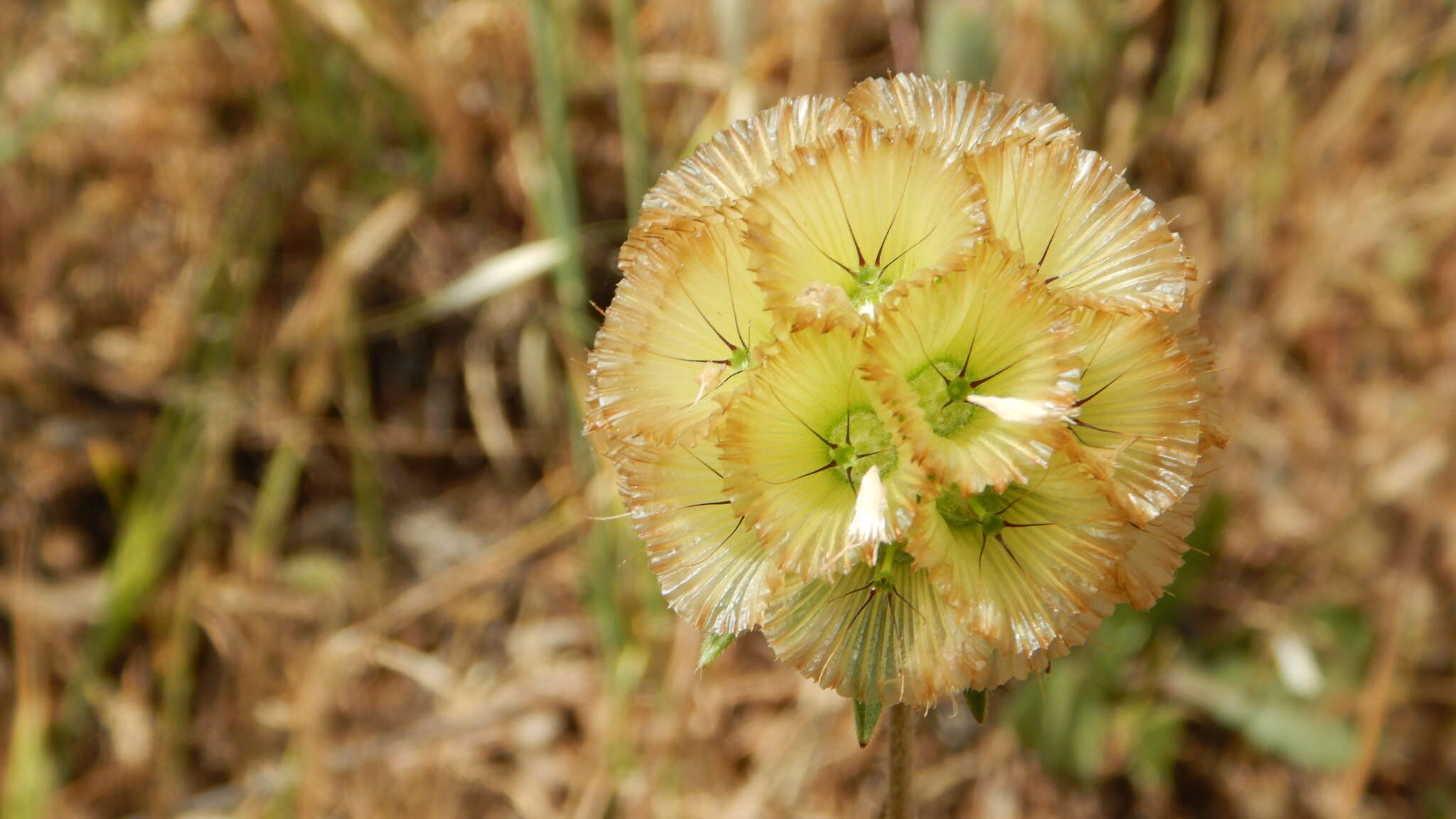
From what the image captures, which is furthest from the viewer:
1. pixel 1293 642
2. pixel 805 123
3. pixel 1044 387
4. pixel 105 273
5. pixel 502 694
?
pixel 105 273

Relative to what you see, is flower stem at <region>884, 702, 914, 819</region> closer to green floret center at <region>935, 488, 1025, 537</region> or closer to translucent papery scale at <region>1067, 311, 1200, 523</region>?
green floret center at <region>935, 488, 1025, 537</region>

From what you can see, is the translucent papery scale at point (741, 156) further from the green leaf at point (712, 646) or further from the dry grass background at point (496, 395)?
the dry grass background at point (496, 395)

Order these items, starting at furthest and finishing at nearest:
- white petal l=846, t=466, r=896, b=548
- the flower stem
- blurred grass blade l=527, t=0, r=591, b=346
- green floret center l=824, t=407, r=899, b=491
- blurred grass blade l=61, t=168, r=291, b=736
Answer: blurred grass blade l=61, t=168, r=291, b=736, blurred grass blade l=527, t=0, r=591, b=346, the flower stem, green floret center l=824, t=407, r=899, b=491, white petal l=846, t=466, r=896, b=548

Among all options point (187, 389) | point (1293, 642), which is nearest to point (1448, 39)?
point (1293, 642)

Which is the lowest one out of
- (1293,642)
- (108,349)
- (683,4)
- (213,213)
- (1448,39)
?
(1293,642)

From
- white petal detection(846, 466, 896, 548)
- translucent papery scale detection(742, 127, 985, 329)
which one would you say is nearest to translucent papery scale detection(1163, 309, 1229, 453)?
translucent papery scale detection(742, 127, 985, 329)

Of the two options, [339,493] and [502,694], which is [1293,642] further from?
[339,493]
